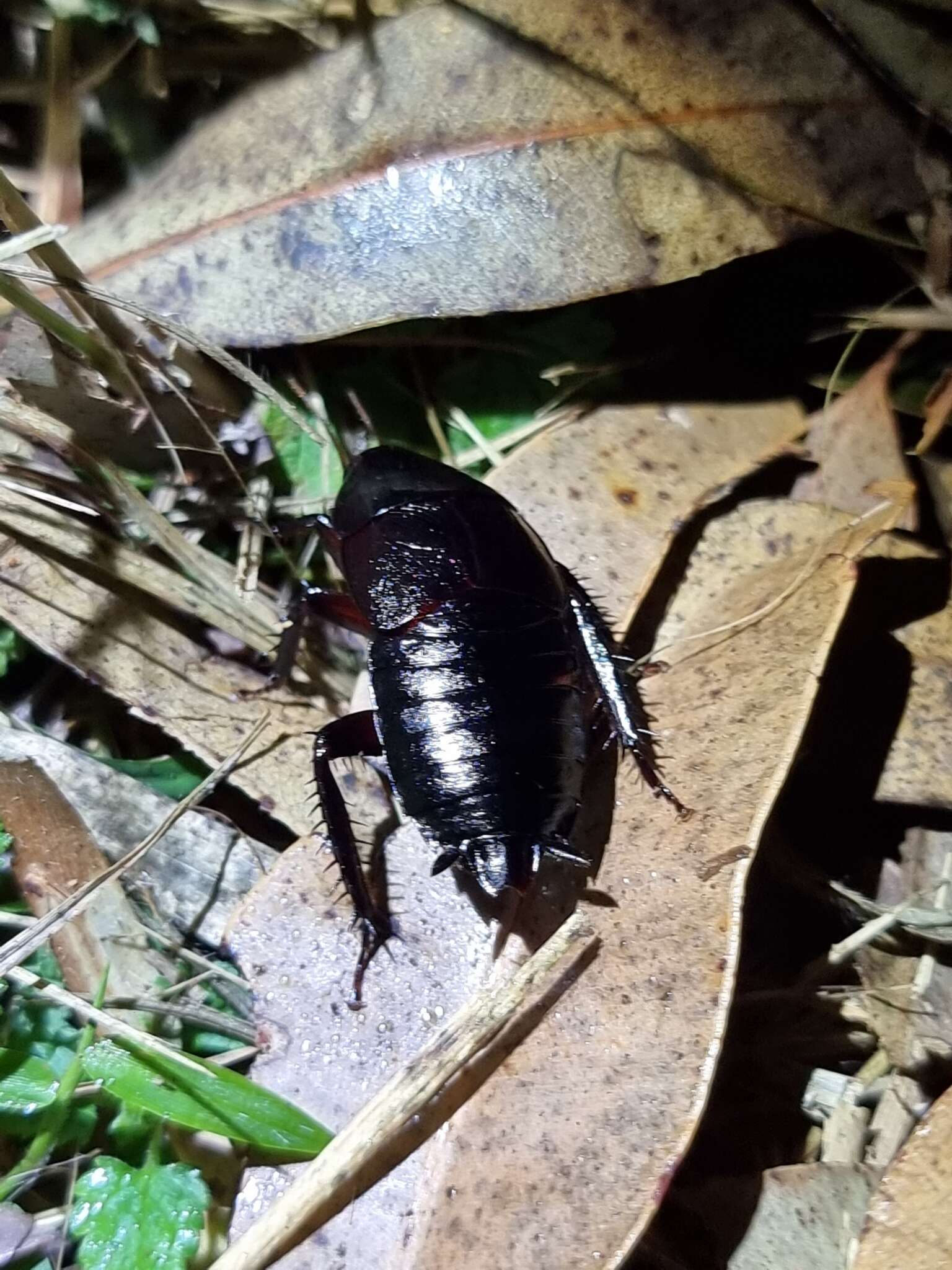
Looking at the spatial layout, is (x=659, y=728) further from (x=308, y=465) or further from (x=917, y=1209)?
(x=308, y=465)

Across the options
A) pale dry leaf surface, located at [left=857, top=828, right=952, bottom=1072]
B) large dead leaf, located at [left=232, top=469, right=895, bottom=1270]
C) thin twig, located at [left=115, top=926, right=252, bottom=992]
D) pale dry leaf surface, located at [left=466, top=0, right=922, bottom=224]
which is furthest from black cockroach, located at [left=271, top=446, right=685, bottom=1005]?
pale dry leaf surface, located at [left=466, top=0, right=922, bottom=224]

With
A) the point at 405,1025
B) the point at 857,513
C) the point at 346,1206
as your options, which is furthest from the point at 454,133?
the point at 346,1206

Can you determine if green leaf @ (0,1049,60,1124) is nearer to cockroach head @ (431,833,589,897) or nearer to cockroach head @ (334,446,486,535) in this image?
cockroach head @ (431,833,589,897)

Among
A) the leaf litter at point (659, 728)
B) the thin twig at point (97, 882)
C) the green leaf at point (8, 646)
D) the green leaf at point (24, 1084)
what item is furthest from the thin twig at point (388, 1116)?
the green leaf at point (8, 646)

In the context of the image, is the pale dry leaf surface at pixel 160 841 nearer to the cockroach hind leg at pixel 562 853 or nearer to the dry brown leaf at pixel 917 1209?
the cockroach hind leg at pixel 562 853

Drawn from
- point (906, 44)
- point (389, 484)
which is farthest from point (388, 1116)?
point (906, 44)

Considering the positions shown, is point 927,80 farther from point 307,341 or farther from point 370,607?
point 370,607
